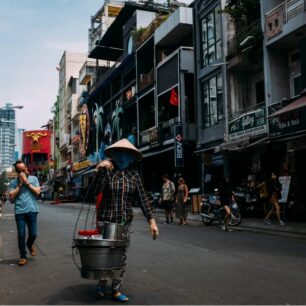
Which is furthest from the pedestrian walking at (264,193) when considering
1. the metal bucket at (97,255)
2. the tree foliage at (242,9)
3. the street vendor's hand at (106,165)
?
the metal bucket at (97,255)

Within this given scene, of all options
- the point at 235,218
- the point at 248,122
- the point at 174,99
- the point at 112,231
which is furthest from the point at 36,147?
the point at 112,231

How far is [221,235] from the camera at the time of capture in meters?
13.3

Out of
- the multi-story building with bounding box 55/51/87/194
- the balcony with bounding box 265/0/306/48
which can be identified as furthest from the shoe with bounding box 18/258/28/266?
the multi-story building with bounding box 55/51/87/194

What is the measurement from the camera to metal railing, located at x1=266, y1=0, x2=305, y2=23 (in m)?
18.4

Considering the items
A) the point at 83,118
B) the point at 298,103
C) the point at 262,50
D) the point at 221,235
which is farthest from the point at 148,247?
the point at 83,118

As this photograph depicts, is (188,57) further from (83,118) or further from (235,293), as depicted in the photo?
(83,118)

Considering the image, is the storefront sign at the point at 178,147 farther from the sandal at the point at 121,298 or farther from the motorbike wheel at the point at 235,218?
the sandal at the point at 121,298

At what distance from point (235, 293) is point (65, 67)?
79.2 meters

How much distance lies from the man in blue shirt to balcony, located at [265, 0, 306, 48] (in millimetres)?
13070

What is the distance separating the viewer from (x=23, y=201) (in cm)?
848

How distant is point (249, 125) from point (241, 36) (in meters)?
4.27

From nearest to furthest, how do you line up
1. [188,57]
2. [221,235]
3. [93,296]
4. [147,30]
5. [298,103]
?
[93,296] < [221,235] < [298,103] < [188,57] < [147,30]

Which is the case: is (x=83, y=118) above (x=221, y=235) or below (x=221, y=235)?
above

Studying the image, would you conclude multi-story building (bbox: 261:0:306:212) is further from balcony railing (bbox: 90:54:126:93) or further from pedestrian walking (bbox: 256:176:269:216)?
balcony railing (bbox: 90:54:126:93)
